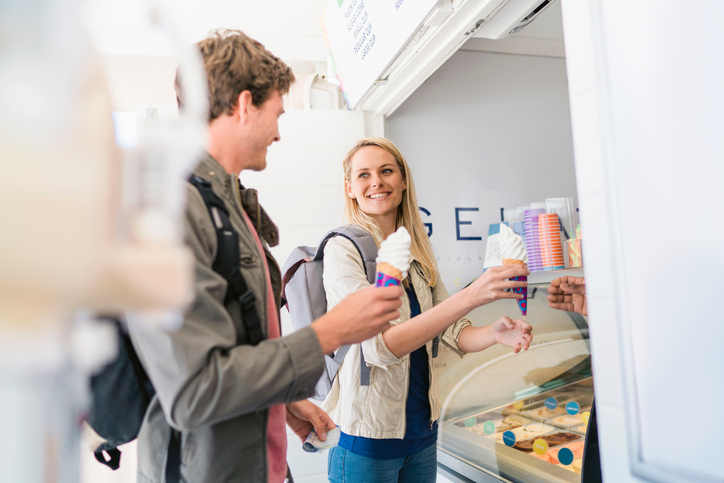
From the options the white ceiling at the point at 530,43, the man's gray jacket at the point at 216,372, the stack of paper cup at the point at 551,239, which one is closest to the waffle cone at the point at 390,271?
the man's gray jacket at the point at 216,372

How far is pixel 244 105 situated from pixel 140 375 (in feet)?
1.83

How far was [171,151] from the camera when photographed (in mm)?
313

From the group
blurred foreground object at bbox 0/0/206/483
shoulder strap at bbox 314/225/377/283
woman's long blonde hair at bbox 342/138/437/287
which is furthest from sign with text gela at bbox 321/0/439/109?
blurred foreground object at bbox 0/0/206/483

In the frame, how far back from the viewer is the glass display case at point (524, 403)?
6.84 feet

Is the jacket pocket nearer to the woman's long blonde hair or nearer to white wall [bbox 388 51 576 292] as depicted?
the woman's long blonde hair

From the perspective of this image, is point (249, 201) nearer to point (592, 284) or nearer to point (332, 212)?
point (592, 284)

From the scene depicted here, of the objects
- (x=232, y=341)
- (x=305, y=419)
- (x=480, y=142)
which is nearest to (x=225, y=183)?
(x=232, y=341)

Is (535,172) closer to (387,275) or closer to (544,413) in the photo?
(544,413)

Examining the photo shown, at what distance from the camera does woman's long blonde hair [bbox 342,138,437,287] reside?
2.08 m

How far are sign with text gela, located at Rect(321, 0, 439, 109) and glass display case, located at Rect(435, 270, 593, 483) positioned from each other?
135 cm

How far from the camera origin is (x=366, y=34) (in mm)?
2705

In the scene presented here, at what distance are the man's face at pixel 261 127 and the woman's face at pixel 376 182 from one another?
1.04 meters

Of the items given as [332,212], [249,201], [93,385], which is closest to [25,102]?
[93,385]

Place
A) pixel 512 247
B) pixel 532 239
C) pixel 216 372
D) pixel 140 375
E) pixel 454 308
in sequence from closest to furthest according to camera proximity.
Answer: pixel 216 372 < pixel 140 375 < pixel 454 308 < pixel 512 247 < pixel 532 239
